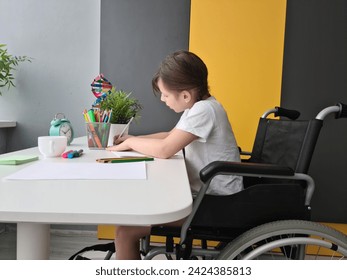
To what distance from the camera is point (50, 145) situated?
1178 millimetres

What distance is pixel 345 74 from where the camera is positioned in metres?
2.34

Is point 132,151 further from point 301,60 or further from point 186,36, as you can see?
point 301,60

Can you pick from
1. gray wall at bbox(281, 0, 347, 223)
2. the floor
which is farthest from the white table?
gray wall at bbox(281, 0, 347, 223)

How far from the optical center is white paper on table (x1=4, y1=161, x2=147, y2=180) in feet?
2.60

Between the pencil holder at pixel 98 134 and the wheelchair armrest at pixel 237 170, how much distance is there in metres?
0.66

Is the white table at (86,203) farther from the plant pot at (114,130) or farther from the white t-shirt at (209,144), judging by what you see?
the plant pot at (114,130)

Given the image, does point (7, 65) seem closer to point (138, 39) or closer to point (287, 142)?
point (138, 39)

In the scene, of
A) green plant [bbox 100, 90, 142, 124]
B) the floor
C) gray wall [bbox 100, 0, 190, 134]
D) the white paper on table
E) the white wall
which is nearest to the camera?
the white paper on table

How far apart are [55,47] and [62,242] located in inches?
56.3

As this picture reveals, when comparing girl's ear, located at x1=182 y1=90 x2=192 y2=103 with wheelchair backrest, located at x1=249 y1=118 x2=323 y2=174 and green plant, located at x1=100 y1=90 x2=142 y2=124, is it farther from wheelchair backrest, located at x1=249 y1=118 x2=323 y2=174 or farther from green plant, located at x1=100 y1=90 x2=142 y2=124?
wheelchair backrest, located at x1=249 y1=118 x2=323 y2=174

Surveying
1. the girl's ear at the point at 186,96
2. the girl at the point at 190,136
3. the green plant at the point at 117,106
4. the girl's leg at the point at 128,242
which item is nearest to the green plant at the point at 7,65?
the green plant at the point at 117,106

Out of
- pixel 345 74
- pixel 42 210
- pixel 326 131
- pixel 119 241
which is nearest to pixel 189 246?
pixel 119 241

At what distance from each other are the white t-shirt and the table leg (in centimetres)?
57

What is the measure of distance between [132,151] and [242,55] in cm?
131
